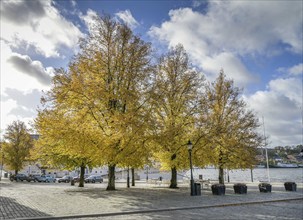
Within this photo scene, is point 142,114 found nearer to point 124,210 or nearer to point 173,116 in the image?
point 173,116

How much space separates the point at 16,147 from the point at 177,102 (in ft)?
148

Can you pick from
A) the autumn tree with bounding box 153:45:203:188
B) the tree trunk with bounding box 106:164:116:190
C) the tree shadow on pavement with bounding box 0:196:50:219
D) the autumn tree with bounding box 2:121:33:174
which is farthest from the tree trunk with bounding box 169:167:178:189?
the autumn tree with bounding box 2:121:33:174

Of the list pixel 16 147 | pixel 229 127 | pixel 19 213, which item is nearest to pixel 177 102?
pixel 229 127

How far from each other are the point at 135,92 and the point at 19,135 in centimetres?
4758

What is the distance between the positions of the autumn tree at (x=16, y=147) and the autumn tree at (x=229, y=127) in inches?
1708

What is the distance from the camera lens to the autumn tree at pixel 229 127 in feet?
105

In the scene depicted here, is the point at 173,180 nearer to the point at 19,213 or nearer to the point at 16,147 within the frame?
the point at 19,213

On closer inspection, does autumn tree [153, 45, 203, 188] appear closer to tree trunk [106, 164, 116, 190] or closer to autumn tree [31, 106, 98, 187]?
tree trunk [106, 164, 116, 190]

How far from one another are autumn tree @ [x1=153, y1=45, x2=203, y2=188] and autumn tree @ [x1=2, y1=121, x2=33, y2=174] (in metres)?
41.3

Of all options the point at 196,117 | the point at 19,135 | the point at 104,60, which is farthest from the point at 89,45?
the point at 19,135

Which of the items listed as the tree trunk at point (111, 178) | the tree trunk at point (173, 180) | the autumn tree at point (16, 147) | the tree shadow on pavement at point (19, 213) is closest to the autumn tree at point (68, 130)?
the tree trunk at point (111, 178)

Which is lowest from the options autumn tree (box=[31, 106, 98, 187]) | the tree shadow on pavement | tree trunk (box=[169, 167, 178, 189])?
the tree shadow on pavement

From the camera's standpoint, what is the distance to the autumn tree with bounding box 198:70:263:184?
105ft

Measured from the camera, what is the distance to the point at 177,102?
31.0 metres
